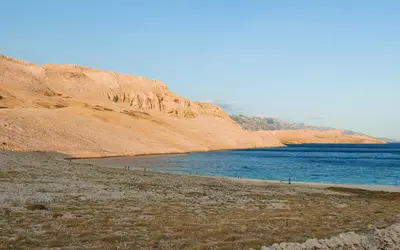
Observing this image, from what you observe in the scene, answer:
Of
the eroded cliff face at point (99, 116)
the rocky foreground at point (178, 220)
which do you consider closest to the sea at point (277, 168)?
the eroded cliff face at point (99, 116)

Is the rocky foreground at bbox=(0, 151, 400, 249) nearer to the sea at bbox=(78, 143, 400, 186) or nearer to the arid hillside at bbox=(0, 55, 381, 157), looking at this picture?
the sea at bbox=(78, 143, 400, 186)

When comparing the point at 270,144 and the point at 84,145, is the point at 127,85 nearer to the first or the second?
the point at 270,144

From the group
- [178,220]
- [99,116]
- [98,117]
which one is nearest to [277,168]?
[178,220]

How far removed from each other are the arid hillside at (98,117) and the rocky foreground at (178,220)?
4311 centimetres

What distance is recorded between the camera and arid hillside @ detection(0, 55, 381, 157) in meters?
70.8

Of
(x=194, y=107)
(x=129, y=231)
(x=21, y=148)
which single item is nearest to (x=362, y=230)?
(x=129, y=231)

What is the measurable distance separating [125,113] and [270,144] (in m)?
80.0

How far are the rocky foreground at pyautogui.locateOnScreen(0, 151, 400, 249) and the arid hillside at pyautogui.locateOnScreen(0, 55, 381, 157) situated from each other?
43.1m

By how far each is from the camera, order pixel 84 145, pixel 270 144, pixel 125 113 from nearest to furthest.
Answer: pixel 84 145 → pixel 125 113 → pixel 270 144

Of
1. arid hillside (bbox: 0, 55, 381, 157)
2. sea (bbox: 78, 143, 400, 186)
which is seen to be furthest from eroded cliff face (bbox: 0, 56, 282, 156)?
sea (bbox: 78, 143, 400, 186)

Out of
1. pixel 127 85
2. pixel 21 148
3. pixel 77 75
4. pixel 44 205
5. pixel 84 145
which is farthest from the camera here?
pixel 127 85

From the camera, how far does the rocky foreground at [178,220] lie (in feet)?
40.6

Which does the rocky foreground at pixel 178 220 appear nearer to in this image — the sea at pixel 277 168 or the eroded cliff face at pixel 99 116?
the sea at pixel 277 168

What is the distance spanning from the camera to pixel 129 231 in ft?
44.2
